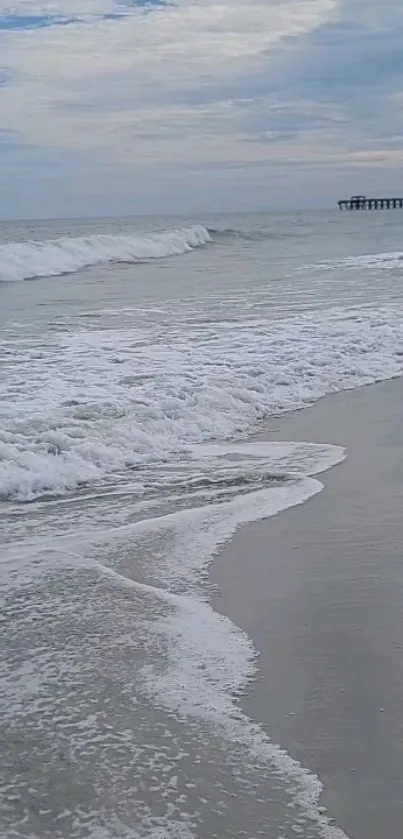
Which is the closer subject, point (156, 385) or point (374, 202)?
point (156, 385)

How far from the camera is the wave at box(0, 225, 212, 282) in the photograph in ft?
113

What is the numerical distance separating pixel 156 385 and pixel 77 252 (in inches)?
1203

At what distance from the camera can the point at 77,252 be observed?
39.8 meters

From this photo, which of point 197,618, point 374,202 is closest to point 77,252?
point 197,618

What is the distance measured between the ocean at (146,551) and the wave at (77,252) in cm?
1848

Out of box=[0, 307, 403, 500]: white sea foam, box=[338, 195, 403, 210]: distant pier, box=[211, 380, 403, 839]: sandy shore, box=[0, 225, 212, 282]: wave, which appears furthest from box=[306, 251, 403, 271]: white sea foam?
box=[338, 195, 403, 210]: distant pier

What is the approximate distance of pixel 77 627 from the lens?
462 centimetres

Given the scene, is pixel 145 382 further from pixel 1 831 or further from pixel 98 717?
pixel 1 831

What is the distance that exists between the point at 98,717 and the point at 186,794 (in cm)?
63

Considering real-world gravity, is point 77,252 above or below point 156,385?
above

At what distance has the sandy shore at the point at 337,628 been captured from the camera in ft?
11.1

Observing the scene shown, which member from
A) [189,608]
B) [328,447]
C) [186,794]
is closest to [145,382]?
[328,447]

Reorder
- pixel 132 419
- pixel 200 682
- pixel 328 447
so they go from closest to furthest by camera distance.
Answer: pixel 200 682, pixel 328 447, pixel 132 419

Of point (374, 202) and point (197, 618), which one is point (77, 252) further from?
point (374, 202)
